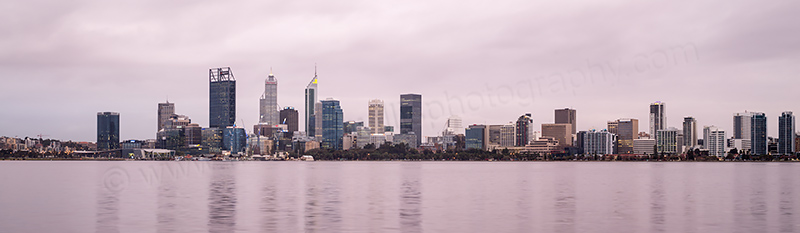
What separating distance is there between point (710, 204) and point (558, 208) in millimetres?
15975

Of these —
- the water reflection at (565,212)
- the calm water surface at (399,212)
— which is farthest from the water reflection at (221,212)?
the water reflection at (565,212)

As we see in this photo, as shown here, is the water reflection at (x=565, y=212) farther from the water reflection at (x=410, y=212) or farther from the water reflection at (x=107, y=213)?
the water reflection at (x=107, y=213)

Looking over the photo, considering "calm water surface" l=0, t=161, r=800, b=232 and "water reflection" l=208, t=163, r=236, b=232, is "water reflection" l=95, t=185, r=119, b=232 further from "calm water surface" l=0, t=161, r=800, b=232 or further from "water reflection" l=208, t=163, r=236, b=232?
"water reflection" l=208, t=163, r=236, b=232

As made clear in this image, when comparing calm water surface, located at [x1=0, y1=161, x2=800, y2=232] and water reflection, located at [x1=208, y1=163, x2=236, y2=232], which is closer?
calm water surface, located at [x1=0, y1=161, x2=800, y2=232]

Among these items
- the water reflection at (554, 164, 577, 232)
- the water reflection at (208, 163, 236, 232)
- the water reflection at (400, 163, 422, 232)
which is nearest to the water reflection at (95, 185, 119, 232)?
the water reflection at (208, 163, 236, 232)

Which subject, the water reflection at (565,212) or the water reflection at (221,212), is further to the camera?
the water reflection at (221,212)

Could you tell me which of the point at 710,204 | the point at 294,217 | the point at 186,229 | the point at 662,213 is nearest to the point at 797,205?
the point at 710,204

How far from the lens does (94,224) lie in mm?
49812

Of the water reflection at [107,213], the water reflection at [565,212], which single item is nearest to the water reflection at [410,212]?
the water reflection at [565,212]

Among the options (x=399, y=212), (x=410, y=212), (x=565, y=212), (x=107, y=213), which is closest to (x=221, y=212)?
(x=107, y=213)

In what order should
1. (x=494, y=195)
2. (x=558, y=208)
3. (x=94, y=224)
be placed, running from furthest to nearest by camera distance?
(x=494, y=195)
(x=558, y=208)
(x=94, y=224)

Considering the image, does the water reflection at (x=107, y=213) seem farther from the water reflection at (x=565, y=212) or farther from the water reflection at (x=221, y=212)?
the water reflection at (x=565, y=212)

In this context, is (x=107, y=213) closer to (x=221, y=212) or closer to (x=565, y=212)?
(x=221, y=212)

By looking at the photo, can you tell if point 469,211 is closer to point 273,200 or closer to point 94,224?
point 273,200
